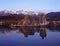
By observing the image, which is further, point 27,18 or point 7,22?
point 7,22

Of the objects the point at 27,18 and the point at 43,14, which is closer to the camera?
the point at 43,14

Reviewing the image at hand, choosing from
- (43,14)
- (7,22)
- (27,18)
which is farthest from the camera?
(7,22)

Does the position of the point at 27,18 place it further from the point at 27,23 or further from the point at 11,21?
the point at 11,21

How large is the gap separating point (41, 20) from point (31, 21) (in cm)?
168

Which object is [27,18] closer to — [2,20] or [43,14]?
[43,14]

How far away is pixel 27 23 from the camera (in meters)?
34.1

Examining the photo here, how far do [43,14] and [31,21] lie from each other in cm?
223

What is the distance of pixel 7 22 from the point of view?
40.9 metres

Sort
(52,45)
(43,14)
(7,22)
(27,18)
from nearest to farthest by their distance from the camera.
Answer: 1. (52,45)
2. (43,14)
3. (27,18)
4. (7,22)

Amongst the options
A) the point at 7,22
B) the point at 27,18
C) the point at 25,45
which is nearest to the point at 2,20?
the point at 7,22

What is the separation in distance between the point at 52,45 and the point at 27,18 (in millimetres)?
26052

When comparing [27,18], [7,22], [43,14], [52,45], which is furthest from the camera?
[7,22]

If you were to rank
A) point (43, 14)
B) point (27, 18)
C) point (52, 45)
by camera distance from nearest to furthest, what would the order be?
point (52, 45) → point (43, 14) → point (27, 18)

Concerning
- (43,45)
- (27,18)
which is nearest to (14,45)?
(43,45)
